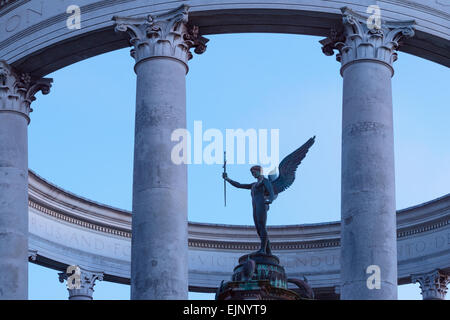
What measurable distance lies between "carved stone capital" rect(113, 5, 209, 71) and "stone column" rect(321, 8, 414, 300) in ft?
22.5

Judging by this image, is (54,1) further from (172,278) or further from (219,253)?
(219,253)

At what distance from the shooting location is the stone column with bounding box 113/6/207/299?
49031mm

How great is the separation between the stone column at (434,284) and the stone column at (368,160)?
24.3 meters

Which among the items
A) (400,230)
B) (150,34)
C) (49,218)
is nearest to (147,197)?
(150,34)

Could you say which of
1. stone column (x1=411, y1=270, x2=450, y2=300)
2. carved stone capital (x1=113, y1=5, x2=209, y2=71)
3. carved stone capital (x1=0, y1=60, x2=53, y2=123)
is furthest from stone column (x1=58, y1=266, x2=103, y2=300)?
carved stone capital (x1=113, y1=5, x2=209, y2=71)

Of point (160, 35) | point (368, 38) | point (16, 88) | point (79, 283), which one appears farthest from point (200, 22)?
point (79, 283)

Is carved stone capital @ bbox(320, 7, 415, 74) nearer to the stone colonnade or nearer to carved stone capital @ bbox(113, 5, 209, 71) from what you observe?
the stone colonnade

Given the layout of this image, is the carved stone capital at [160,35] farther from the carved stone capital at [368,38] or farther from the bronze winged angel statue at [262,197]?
the carved stone capital at [368,38]

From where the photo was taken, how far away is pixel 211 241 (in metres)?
79.6

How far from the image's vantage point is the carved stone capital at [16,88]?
57969 mm

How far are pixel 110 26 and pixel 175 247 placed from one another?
11.8 m

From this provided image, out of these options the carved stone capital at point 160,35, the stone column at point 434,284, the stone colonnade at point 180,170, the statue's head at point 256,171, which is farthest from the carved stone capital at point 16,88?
the stone column at point 434,284

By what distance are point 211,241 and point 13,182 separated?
2503 cm

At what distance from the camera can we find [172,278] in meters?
48.8
